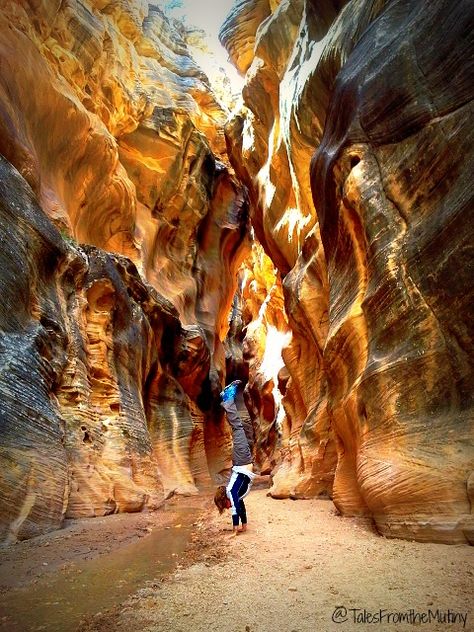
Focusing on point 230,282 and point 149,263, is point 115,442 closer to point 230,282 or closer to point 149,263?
point 149,263

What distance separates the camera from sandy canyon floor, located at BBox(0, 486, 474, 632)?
2.42m

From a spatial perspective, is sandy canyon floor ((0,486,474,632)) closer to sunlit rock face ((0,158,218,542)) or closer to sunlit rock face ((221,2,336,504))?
sunlit rock face ((0,158,218,542))

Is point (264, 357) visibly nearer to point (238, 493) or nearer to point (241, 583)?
point (238, 493)

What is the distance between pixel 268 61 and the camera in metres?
14.3

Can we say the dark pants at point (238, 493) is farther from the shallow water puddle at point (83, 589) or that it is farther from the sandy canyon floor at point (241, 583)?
the shallow water puddle at point (83, 589)

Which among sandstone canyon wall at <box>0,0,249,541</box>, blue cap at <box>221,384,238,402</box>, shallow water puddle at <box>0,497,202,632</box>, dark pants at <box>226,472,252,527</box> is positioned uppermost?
sandstone canyon wall at <box>0,0,249,541</box>

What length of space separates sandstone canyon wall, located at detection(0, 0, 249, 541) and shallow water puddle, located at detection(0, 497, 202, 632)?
157 centimetres

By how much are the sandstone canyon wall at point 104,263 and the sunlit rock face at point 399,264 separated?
14.3ft

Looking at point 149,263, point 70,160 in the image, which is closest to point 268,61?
point 70,160

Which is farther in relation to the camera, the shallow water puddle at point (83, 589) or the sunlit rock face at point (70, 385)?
the sunlit rock face at point (70, 385)

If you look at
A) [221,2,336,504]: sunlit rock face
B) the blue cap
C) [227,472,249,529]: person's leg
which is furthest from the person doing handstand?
[221,2,336,504]: sunlit rock face

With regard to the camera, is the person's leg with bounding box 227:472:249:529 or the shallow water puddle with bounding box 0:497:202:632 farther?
the person's leg with bounding box 227:472:249:529

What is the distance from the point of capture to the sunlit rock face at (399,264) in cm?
425

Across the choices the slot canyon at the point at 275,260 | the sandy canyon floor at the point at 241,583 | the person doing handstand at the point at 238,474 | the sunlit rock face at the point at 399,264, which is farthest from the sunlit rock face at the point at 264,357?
the sandy canyon floor at the point at 241,583
